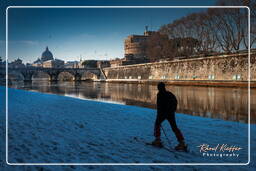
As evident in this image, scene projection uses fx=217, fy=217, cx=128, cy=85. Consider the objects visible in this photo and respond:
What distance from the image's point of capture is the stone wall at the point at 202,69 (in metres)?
30.3

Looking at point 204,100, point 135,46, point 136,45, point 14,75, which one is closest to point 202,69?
point 204,100

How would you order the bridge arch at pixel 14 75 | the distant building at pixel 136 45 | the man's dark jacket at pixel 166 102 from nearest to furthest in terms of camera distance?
the man's dark jacket at pixel 166 102 → the bridge arch at pixel 14 75 → the distant building at pixel 136 45

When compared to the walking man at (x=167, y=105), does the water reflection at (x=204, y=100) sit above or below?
below

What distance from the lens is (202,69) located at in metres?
37.3

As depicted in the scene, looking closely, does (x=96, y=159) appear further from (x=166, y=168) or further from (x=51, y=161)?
(x=166, y=168)

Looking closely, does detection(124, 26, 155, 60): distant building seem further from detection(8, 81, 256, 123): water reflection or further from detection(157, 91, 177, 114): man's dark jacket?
detection(157, 91, 177, 114): man's dark jacket

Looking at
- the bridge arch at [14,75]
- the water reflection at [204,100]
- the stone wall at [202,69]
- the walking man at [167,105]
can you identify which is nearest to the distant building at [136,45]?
the stone wall at [202,69]

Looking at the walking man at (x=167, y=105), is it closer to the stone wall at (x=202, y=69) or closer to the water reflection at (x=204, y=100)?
the water reflection at (x=204, y=100)

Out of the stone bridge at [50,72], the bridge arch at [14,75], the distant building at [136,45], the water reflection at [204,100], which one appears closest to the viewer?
the water reflection at [204,100]

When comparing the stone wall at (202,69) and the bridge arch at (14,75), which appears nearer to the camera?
the stone wall at (202,69)

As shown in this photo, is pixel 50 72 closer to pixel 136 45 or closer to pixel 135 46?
pixel 135 46

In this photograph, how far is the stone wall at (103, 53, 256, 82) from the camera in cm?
3031

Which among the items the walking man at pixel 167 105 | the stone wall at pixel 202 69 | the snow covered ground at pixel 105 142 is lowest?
the snow covered ground at pixel 105 142

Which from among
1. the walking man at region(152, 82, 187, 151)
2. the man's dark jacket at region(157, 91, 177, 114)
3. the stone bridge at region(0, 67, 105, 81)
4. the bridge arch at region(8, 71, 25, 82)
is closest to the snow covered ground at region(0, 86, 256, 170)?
the walking man at region(152, 82, 187, 151)
